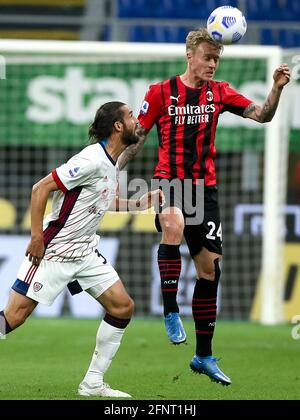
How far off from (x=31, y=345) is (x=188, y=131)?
396 centimetres

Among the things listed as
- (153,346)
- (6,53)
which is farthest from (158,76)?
(153,346)

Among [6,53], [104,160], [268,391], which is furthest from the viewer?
[6,53]

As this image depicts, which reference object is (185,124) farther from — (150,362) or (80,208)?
(150,362)

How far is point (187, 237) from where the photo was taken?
8516 mm

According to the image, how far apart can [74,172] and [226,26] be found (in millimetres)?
1644

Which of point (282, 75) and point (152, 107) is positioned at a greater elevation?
point (282, 75)

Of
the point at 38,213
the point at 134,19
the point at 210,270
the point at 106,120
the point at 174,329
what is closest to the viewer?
the point at 38,213

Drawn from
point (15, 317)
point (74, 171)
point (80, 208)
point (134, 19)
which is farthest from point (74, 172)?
point (134, 19)

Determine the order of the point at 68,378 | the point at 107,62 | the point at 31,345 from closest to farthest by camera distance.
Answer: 1. the point at 68,378
2. the point at 31,345
3. the point at 107,62

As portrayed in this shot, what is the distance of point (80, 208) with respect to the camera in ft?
24.7

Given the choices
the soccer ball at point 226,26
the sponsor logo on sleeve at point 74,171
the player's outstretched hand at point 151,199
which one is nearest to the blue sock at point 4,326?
the sponsor logo on sleeve at point 74,171

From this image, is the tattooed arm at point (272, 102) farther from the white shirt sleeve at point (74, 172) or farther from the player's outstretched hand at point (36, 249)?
the player's outstretched hand at point (36, 249)

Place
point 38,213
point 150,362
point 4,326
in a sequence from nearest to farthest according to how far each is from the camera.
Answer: point 38,213 → point 4,326 → point 150,362

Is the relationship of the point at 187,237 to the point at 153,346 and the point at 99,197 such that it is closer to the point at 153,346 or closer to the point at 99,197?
the point at 99,197
